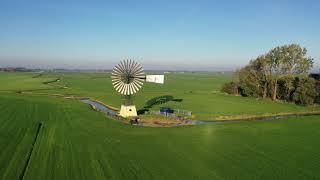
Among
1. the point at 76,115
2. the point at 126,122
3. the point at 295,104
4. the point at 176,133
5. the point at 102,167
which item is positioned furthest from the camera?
the point at 295,104

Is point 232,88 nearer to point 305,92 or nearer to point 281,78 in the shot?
point 281,78

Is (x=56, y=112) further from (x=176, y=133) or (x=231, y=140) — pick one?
(x=231, y=140)

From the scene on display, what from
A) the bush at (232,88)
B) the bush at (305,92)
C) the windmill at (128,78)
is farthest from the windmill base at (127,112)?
the bush at (232,88)

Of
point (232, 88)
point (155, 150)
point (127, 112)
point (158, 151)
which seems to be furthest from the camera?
point (232, 88)

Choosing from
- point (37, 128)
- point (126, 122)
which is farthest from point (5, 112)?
point (126, 122)

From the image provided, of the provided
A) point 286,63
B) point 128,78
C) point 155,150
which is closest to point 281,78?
point 286,63

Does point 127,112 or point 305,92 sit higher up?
point 305,92
